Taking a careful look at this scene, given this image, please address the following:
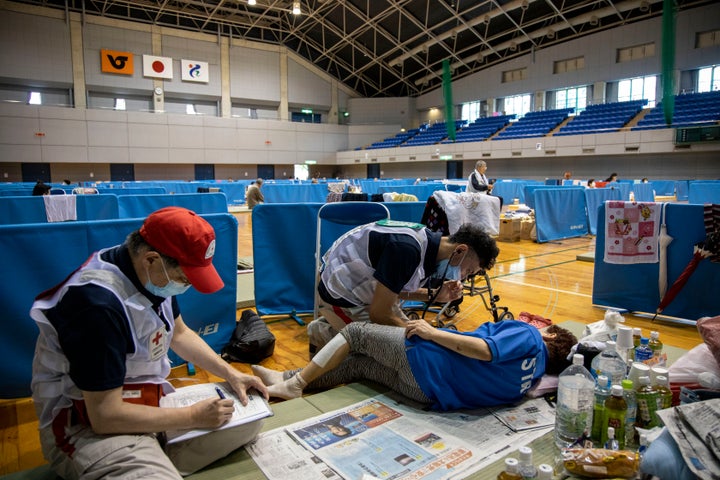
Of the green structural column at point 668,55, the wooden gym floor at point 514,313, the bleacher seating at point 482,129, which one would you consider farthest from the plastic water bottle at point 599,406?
the bleacher seating at point 482,129

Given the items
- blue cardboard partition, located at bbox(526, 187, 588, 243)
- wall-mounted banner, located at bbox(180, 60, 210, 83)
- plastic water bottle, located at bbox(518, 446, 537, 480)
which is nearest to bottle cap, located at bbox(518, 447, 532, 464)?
plastic water bottle, located at bbox(518, 446, 537, 480)

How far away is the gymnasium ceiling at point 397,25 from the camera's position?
854 inches

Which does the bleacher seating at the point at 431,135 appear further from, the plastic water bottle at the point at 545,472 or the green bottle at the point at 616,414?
the plastic water bottle at the point at 545,472

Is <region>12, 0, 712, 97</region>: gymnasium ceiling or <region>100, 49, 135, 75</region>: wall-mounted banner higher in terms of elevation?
<region>12, 0, 712, 97</region>: gymnasium ceiling

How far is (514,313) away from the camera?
15.1 feet

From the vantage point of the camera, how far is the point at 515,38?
79.5ft

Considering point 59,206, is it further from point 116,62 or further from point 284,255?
point 116,62

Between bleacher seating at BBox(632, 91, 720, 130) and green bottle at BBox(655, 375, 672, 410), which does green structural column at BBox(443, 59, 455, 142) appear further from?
green bottle at BBox(655, 375, 672, 410)

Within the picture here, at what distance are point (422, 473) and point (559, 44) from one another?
85.7ft

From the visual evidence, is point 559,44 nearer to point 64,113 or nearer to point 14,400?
point 64,113

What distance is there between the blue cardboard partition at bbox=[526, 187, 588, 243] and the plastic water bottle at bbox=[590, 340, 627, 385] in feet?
23.4

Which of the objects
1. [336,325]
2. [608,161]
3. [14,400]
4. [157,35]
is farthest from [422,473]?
[157,35]

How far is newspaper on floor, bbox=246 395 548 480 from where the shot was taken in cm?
201

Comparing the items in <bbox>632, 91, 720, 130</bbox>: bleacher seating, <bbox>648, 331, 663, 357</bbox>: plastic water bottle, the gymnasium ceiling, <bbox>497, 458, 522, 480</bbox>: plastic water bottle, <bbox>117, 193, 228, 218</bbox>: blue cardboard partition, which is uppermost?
the gymnasium ceiling
